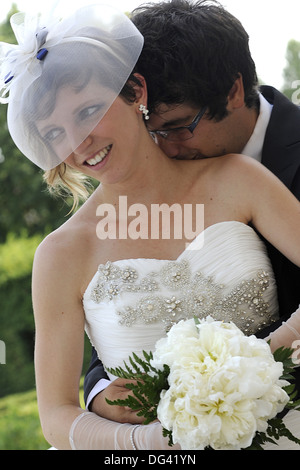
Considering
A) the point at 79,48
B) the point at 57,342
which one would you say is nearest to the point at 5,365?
the point at 57,342

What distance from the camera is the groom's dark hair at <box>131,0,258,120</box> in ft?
9.41

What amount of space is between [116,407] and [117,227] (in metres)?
0.75

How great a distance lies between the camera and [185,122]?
9.95ft

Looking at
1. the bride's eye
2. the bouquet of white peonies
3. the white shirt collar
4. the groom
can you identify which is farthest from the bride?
the bouquet of white peonies

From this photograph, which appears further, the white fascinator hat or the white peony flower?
the white fascinator hat

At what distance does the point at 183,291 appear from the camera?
2732 millimetres

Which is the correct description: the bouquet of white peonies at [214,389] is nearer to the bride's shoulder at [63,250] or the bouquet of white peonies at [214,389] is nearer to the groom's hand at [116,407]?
the groom's hand at [116,407]

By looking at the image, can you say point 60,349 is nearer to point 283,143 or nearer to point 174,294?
point 174,294

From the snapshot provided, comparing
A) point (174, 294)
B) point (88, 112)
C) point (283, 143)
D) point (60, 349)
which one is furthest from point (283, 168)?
point (60, 349)

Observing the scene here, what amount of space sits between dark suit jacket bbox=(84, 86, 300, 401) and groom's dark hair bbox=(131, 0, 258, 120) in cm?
26

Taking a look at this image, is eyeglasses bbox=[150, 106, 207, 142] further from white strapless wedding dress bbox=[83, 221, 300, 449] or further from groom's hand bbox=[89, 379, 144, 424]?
groom's hand bbox=[89, 379, 144, 424]

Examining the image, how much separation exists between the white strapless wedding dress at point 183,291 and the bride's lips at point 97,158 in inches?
16.2

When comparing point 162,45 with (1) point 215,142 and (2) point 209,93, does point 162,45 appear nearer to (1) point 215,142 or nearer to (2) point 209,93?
(2) point 209,93

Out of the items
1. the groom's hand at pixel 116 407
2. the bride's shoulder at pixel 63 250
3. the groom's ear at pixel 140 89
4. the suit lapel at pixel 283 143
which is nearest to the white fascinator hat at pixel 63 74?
the groom's ear at pixel 140 89
